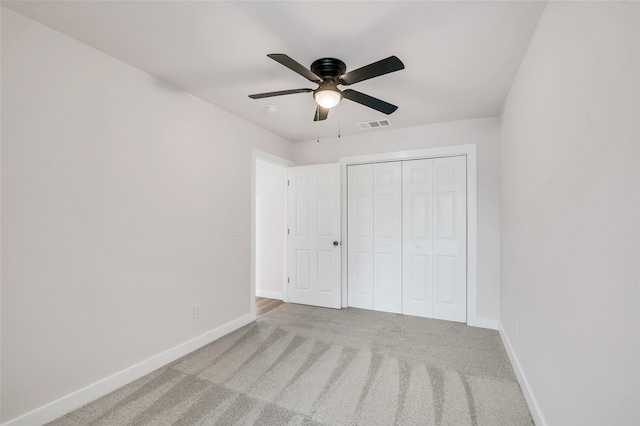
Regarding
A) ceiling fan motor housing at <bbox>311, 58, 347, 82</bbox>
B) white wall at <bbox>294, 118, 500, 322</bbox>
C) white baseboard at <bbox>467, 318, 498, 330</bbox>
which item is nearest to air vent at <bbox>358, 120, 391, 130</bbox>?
white wall at <bbox>294, 118, 500, 322</bbox>

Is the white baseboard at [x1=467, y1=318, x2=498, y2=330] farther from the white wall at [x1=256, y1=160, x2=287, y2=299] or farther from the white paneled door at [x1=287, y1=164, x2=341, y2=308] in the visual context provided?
the white wall at [x1=256, y1=160, x2=287, y2=299]

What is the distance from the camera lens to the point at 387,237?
390 centimetres

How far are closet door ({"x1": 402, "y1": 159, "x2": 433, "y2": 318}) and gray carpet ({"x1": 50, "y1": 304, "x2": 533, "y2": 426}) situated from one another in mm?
576

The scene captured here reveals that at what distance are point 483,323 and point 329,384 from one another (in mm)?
2174

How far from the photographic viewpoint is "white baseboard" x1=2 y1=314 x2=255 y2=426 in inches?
68.0

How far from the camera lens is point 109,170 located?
6.94 ft

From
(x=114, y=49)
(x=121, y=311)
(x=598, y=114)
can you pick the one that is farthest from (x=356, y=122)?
(x=121, y=311)

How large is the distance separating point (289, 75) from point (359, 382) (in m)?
2.46

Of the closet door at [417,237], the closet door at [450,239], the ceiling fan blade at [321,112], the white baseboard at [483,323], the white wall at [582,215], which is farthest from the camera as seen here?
the closet door at [417,237]

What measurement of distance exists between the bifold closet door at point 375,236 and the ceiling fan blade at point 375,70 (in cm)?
211

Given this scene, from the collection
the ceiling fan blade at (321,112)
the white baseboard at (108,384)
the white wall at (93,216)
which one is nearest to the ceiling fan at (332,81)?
the ceiling fan blade at (321,112)

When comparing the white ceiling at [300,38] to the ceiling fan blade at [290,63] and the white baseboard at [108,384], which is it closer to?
the ceiling fan blade at [290,63]

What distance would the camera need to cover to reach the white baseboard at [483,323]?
3311mm

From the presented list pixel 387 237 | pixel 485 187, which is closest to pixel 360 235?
pixel 387 237
